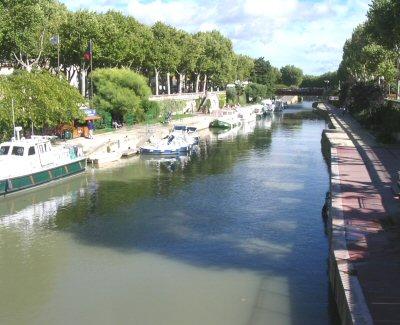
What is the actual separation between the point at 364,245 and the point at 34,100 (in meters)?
31.2

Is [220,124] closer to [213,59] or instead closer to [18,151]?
[213,59]

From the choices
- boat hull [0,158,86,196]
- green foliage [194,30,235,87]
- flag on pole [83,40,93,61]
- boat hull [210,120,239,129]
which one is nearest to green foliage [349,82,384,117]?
boat hull [210,120,239,129]

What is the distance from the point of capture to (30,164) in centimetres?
3531

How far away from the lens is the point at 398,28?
40.5 meters

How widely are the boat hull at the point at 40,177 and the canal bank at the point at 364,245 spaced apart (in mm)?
18206

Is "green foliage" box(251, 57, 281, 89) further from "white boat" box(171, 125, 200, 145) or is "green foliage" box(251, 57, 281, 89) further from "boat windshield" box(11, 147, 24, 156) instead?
"boat windshield" box(11, 147, 24, 156)

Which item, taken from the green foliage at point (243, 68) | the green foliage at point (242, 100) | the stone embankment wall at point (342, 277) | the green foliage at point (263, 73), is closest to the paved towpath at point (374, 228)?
the stone embankment wall at point (342, 277)

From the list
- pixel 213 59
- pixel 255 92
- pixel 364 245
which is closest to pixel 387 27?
pixel 364 245

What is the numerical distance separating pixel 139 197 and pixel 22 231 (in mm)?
8769

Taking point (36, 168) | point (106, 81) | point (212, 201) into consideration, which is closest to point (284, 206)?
point (212, 201)

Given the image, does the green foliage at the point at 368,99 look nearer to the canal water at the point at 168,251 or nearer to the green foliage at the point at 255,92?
the canal water at the point at 168,251

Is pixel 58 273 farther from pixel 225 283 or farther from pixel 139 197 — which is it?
pixel 139 197

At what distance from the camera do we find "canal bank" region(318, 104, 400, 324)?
14.4m

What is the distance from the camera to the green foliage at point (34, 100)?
134 ft
